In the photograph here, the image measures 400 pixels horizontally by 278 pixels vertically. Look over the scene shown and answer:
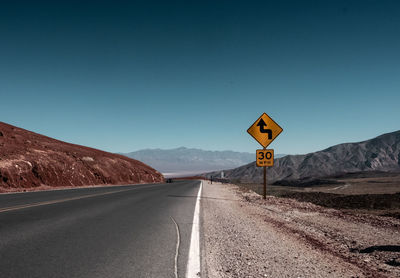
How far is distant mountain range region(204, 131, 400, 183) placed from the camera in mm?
139000

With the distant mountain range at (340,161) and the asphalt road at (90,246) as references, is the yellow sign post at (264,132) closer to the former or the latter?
the asphalt road at (90,246)

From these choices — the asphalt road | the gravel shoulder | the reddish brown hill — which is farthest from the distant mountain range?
the asphalt road

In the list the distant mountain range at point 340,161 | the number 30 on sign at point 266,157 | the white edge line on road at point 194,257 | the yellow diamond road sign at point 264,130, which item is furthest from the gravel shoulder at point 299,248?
the distant mountain range at point 340,161

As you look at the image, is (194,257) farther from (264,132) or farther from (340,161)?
(340,161)

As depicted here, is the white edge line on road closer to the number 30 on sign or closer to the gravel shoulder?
the gravel shoulder

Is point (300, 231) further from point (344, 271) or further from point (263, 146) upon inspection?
point (263, 146)

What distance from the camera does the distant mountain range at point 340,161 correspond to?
139000 mm

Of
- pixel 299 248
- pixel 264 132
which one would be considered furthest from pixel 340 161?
pixel 299 248

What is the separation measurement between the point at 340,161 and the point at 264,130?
158 meters

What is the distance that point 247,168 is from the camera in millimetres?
178625

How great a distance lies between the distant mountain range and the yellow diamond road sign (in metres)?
121

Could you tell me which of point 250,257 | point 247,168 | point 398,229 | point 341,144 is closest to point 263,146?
point 398,229

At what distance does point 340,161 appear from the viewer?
153 metres

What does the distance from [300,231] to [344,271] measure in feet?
9.01
